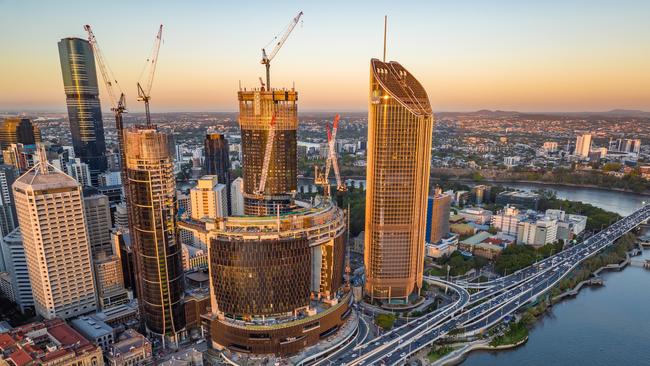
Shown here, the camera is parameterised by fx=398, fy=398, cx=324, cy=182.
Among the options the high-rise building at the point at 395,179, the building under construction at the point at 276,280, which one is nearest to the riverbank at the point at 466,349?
the high-rise building at the point at 395,179

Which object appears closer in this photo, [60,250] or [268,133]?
[60,250]

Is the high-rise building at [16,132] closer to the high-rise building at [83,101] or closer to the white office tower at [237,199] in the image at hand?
the high-rise building at [83,101]

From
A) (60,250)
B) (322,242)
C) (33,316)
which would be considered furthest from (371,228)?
(33,316)

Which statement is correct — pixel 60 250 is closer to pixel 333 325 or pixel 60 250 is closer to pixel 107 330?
pixel 107 330

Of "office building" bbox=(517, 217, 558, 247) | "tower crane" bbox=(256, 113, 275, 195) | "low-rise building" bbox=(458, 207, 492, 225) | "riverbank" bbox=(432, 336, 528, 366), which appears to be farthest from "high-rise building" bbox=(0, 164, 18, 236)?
"office building" bbox=(517, 217, 558, 247)

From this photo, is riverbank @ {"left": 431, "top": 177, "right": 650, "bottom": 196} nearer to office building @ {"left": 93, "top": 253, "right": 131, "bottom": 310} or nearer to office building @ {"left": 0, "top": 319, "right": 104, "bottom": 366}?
office building @ {"left": 93, "top": 253, "right": 131, "bottom": 310}

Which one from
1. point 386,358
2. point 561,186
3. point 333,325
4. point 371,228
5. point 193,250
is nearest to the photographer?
point 386,358

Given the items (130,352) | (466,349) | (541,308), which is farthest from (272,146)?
(541,308)
